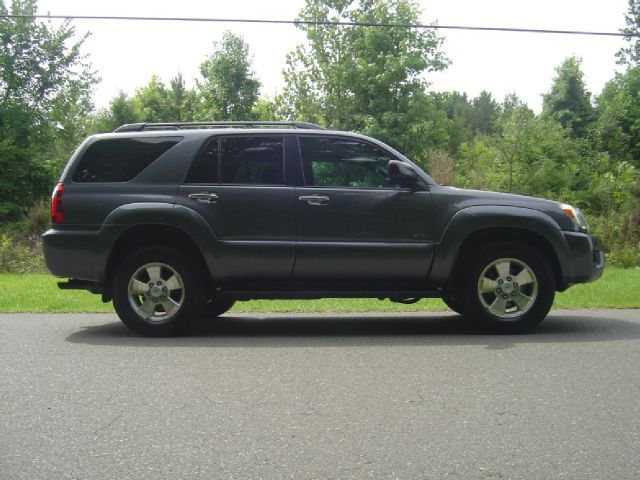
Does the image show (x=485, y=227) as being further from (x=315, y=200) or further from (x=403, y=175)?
(x=315, y=200)

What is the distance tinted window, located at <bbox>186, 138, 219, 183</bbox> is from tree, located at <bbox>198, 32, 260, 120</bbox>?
34642mm

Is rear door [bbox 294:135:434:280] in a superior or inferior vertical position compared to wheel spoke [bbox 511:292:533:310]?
superior

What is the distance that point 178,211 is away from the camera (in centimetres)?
717

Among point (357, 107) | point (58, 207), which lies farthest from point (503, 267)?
point (357, 107)

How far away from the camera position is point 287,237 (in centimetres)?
723

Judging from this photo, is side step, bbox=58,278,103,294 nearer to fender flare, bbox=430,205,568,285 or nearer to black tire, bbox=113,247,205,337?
black tire, bbox=113,247,205,337

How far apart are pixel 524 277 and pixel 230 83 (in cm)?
3586

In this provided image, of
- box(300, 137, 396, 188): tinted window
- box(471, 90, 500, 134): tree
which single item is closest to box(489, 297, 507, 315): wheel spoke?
box(300, 137, 396, 188): tinted window

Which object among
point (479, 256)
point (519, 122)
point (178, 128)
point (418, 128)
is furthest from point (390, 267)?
point (418, 128)

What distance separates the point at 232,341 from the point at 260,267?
766mm

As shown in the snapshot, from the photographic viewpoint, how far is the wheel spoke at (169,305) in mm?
7180

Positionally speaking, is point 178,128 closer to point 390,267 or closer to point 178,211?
point 178,211

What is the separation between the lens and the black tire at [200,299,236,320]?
27.6 ft

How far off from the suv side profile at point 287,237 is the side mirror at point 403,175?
0.05 ft
